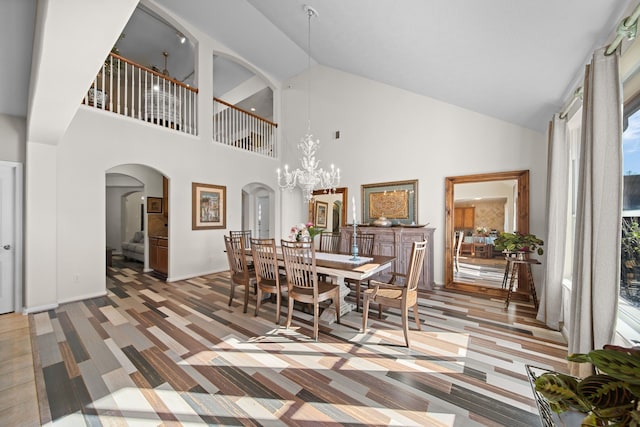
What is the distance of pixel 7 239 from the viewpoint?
10.8 feet

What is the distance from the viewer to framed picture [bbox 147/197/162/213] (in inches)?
236

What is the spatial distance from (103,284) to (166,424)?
3480 mm

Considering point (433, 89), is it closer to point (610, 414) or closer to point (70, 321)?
point (610, 414)

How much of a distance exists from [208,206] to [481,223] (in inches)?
208

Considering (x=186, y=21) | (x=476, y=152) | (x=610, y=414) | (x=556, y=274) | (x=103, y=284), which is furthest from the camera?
(x=186, y=21)

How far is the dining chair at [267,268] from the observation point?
295 cm

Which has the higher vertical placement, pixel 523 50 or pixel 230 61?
pixel 230 61

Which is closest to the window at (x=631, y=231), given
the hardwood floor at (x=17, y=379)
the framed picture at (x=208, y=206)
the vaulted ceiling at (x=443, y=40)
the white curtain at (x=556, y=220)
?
the vaulted ceiling at (x=443, y=40)

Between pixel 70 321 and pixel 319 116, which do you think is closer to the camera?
pixel 70 321

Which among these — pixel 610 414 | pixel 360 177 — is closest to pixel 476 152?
pixel 360 177

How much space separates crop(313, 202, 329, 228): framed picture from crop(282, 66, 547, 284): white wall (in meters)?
0.60

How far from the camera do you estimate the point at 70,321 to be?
3006mm

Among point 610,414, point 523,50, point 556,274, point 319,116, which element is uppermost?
point 319,116

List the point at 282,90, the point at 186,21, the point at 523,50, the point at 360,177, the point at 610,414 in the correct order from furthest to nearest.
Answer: the point at 282,90 → the point at 360,177 → the point at 186,21 → the point at 523,50 → the point at 610,414
